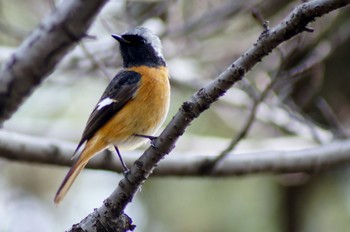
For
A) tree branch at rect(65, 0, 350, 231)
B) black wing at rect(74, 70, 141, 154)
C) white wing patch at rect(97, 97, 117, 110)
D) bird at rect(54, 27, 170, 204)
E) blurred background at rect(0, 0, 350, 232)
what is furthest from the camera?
blurred background at rect(0, 0, 350, 232)

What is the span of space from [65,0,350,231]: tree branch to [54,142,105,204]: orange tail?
0.95m

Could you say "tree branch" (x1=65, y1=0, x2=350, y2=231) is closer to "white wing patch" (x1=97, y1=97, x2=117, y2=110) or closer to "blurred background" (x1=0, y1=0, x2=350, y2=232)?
"white wing patch" (x1=97, y1=97, x2=117, y2=110)

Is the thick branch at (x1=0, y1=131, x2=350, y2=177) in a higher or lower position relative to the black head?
lower

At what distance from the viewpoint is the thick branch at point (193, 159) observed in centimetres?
455

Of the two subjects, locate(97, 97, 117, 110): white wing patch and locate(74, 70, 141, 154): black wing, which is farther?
locate(97, 97, 117, 110): white wing patch

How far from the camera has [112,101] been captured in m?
4.61

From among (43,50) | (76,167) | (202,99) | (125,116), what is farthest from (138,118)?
(202,99)

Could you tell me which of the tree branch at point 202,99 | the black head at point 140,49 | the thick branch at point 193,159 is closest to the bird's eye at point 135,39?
the black head at point 140,49

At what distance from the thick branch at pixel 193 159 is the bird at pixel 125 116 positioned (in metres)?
0.25

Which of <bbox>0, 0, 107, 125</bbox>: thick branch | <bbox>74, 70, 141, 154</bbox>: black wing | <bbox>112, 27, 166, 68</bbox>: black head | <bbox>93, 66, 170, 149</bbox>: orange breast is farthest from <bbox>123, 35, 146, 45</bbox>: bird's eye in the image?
<bbox>0, 0, 107, 125</bbox>: thick branch

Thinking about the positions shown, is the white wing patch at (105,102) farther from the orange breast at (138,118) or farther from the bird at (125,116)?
the orange breast at (138,118)

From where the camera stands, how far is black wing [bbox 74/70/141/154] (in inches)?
176

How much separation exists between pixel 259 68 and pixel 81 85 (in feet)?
8.21

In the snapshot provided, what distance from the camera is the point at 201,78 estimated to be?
6.39 m
